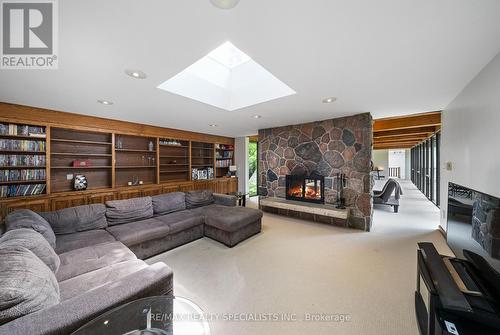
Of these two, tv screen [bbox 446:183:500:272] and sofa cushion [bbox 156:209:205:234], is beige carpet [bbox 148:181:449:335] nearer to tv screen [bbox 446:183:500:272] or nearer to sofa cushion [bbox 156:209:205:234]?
sofa cushion [bbox 156:209:205:234]

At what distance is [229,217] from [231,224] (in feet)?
0.70

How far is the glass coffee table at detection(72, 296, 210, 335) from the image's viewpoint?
106 centimetres

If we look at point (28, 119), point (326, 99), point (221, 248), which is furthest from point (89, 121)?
point (326, 99)

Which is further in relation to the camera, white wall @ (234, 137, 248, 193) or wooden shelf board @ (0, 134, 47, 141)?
white wall @ (234, 137, 248, 193)

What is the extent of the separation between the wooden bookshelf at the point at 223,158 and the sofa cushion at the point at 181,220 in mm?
3291

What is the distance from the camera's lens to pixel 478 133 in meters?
2.07

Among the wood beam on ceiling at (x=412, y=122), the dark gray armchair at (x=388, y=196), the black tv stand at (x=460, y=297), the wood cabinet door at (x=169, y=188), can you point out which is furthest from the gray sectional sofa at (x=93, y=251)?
the wood beam on ceiling at (x=412, y=122)

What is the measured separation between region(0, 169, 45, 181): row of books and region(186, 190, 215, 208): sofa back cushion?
8.29 ft

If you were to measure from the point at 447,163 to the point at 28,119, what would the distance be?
717 centimetres

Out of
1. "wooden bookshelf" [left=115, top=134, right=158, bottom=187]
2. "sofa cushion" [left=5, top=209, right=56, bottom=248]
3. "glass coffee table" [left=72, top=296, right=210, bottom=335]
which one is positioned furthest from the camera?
"wooden bookshelf" [left=115, top=134, right=158, bottom=187]

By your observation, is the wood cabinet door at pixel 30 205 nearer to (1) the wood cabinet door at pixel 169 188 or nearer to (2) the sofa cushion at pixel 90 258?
(2) the sofa cushion at pixel 90 258

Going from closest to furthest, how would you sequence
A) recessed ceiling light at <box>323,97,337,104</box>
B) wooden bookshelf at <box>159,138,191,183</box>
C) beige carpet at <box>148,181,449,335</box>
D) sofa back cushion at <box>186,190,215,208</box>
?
beige carpet at <box>148,181,449,335</box> → recessed ceiling light at <box>323,97,337,104</box> → sofa back cushion at <box>186,190,215,208</box> → wooden bookshelf at <box>159,138,191,183</box>

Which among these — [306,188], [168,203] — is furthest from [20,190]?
[306,188]

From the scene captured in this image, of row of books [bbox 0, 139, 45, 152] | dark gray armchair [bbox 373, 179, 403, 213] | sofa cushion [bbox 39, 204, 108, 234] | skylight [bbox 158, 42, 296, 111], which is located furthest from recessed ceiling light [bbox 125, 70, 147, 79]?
dark gray armchair [bbox 373, 179, 403, 213]
